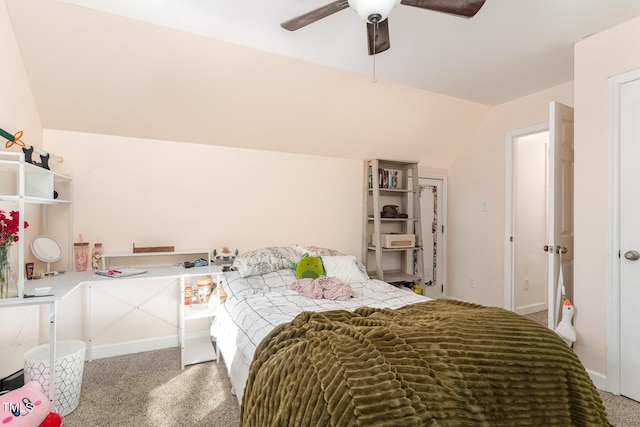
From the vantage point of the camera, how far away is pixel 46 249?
2.39 m

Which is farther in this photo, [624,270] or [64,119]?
[64,119]

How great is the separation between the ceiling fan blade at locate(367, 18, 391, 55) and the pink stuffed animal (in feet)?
8.10

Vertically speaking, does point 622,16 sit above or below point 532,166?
above

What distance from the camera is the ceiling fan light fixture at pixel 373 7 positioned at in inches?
51.2

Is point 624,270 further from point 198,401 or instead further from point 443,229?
point 198,401

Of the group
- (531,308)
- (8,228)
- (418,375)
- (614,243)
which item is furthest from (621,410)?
(8,228)

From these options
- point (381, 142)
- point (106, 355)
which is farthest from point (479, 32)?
point (106, 355)

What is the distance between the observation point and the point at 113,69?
91.0 inches

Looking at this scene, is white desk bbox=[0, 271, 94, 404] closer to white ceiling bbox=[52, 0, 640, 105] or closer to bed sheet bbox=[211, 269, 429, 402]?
bed sheet bbox=[211, 269, 429, 402]

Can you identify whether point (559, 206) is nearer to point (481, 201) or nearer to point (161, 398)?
point (481, 201)

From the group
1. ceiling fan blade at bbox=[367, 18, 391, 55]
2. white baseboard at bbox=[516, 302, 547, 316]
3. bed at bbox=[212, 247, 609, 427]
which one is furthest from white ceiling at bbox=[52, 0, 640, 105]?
white baseboard at bbox=[516, 302, 547, 316]

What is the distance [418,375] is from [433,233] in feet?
11.4

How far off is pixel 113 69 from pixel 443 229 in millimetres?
3903

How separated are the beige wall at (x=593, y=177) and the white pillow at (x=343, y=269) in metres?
1.62
